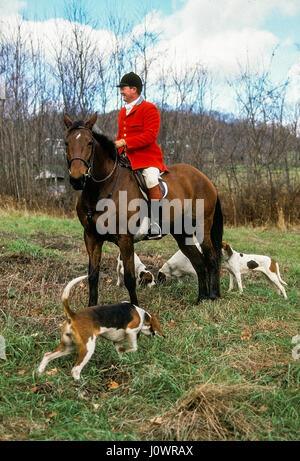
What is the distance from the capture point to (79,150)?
4.89 m

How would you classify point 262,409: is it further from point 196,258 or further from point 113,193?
point 196,258

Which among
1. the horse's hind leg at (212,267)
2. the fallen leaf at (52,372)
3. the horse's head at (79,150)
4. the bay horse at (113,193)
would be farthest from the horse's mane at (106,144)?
the fallen leaf at (52,372)

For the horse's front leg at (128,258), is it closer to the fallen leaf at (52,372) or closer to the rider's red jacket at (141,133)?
the rider's red jacket at (141,133)

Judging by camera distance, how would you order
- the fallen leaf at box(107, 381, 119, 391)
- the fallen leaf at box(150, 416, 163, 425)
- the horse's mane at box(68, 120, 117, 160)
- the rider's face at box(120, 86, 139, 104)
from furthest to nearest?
the rider's face at box(120, 86, 139, 104) < the horse's mane at box(68, 120, 117, 160) < the fallen leaf at box(107, 381, 119, 391) < the fallen leaf at box(150, 416, 163, 425)

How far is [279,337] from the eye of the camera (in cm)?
501

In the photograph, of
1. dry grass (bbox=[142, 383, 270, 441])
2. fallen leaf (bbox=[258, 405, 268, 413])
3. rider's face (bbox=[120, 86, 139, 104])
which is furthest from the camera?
rider's face (bbox=[120, 86, 139, 104])

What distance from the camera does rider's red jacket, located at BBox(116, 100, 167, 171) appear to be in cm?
579

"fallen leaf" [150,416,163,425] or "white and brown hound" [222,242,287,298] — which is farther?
"white and brown hound" [222,242,287,298]

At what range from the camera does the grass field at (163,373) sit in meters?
3.20

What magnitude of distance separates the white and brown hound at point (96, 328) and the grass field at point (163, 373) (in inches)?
5.2

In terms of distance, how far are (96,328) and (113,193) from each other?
1.88m

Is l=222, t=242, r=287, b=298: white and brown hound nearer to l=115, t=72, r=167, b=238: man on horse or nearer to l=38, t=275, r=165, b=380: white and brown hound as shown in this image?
l=115, t=72, r=167, b=238: man on horse

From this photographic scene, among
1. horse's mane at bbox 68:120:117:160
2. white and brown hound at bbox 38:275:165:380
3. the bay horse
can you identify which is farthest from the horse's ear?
white and brown hound at bbox 38:275:165:380
